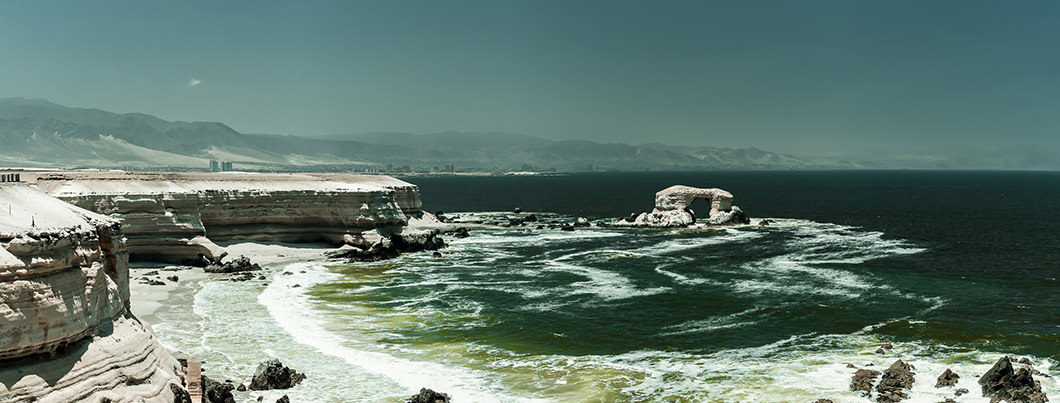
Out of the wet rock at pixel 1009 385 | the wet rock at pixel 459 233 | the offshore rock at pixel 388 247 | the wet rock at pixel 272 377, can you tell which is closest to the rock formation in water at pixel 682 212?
the wet rock at pixel 459 233

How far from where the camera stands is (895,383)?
22672 mm

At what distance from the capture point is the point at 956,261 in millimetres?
50500

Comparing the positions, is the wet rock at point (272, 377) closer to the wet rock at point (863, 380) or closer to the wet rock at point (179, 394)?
the wet rock at point (179, 394)

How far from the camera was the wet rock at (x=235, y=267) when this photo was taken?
43344 mm

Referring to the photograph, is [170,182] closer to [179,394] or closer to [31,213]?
[179,394]

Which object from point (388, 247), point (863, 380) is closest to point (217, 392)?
point (863, 380)

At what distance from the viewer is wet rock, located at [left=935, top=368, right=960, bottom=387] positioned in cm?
2266

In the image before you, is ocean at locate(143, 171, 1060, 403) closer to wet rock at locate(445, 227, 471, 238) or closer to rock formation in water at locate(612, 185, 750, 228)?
wet rock at locate(445, 227, 471, 238)

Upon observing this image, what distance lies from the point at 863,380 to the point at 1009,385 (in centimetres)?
372

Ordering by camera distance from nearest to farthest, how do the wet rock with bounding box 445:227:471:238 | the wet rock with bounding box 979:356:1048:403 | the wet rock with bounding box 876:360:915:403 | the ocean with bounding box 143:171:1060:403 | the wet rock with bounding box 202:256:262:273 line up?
1. the wet rock with bounding box 979:356:1048:403
2. the wet rock with bounding box 876:360:915:403
3. the ocean with bounding box 143:171:1060:403
4. the wet rock with bounding box 202:256:262:273
5. the wet rock with bounding box 445:227:471:238

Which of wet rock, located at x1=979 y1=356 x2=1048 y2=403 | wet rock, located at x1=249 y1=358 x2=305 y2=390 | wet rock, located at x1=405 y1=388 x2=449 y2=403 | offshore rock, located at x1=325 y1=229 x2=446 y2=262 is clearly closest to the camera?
wet rock, located at x1=979 y1=356 x2=1048 y2=403

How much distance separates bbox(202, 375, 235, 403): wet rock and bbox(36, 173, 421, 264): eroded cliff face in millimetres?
26296

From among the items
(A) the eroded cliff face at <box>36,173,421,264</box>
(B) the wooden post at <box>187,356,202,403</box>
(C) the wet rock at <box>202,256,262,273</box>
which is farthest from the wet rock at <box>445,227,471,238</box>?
(B) the wooden post at <box>187,356,202,403</box>

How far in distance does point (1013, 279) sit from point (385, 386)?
121 feet
